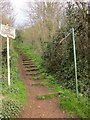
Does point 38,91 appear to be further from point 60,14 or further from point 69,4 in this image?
point 60,14

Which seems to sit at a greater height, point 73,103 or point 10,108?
point 10,108

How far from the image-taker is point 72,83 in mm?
8344

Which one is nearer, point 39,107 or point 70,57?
point 39,107

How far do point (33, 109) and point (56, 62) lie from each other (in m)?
4.87

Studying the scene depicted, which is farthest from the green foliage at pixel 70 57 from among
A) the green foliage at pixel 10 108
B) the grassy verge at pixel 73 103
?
the green foliage at pixel 10 108

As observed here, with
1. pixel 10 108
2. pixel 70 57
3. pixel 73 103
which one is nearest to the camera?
pixel 10 108

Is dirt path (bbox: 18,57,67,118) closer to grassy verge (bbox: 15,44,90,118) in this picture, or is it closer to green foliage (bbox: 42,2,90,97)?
grassy verge (bbox: 15,44,90,118)

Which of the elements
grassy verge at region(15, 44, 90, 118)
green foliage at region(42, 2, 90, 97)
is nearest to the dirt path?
grassy verge at region(15, 44, 90, 118)

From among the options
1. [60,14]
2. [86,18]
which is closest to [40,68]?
[60,14]

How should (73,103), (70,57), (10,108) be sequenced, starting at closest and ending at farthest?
(10,108) → (73,103) → (70,57)

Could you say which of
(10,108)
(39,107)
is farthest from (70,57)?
(10,108)

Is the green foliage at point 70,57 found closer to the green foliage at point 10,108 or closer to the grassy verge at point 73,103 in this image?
the grassy verge at point 73,103

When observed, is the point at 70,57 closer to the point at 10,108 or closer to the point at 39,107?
the point at 39,107

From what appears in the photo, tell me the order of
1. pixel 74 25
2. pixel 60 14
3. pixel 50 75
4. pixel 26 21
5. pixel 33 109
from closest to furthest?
1. pixel 33 109
2. pixel 74 25
3. pixel 50 75
4. pixel 60 14
5. pixel 26 21
